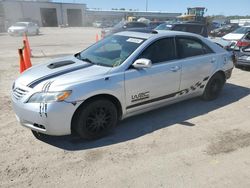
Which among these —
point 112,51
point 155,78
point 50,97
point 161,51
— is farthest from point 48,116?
point 161,51

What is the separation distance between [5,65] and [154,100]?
24.0ft

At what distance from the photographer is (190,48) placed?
5.14 m

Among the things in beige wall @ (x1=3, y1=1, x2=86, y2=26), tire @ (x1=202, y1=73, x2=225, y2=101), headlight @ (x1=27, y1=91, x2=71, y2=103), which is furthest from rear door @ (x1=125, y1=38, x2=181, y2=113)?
beige wall @ (x1=3, y1=1, x2=86, y2=26)

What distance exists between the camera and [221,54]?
5.70 m

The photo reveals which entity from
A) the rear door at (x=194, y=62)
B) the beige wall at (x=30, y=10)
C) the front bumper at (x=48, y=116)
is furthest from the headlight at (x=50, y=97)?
the beige wall at (x=30, y=10)

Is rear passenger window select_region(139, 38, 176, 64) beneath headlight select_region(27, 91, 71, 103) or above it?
above

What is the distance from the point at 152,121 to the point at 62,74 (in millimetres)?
1866

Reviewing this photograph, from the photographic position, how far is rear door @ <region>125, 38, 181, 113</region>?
4.18 m

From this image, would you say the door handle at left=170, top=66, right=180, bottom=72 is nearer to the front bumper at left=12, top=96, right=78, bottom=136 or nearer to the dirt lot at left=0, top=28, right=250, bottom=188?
the dirt lot at left=0, top=28, right=250, bottom=188

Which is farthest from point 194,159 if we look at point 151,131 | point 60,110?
point 60,110

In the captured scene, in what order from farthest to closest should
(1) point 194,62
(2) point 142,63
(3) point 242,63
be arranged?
(3) point 242,63, (1) point 194,62, (2) point 142,63

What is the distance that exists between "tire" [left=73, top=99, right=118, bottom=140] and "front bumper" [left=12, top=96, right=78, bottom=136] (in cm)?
17

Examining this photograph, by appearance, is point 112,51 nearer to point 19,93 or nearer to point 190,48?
point 190,48

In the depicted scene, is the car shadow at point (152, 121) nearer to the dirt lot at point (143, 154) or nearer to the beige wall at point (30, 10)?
the dirt lot at point (143, 154)
